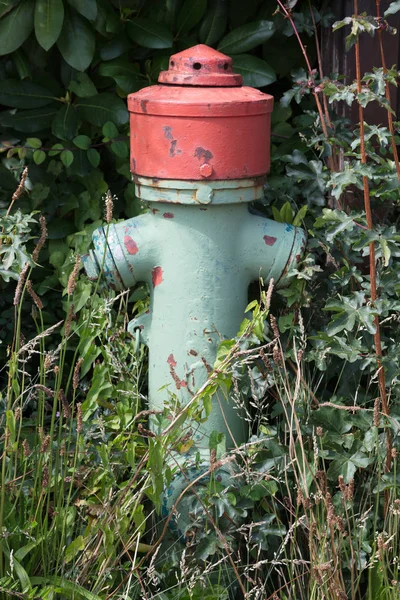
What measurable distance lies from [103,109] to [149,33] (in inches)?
13.1

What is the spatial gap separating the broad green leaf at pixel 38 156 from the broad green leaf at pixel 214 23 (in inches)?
29.7

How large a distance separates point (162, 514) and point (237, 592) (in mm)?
329

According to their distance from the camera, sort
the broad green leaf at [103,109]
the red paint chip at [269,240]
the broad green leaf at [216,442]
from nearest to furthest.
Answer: the broad green leaf at [216,442]
the red paint chip at [269,240]
the broad green leaf at [103,109]

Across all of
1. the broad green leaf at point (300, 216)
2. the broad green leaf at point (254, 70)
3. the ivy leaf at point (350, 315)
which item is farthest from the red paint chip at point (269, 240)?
the broad green leaf at point (254, 70)

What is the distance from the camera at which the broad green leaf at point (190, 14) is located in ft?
10.2

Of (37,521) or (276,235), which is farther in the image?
(276,235)

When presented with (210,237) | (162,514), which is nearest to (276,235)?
(210,237)

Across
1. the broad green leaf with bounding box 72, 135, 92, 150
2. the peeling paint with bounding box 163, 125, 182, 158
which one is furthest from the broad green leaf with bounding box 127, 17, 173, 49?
the peeling paint with bounding box 163, 125, 182, 158

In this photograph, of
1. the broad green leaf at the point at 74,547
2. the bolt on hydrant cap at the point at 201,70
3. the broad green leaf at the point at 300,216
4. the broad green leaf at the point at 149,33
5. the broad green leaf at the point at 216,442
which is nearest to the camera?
the broad green leaf at the point at 74,547

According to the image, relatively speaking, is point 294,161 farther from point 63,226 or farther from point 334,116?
point 63,226

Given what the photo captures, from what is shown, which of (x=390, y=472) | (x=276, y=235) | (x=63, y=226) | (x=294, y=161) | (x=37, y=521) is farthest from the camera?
(x=63, y=226)

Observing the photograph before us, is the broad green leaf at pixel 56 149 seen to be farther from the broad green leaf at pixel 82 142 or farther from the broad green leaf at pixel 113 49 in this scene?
the broad green leaf at pixel 113 49

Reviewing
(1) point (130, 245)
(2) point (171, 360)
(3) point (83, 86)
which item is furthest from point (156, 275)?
(3) point (83, 86)

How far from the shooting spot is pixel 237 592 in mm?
2580
